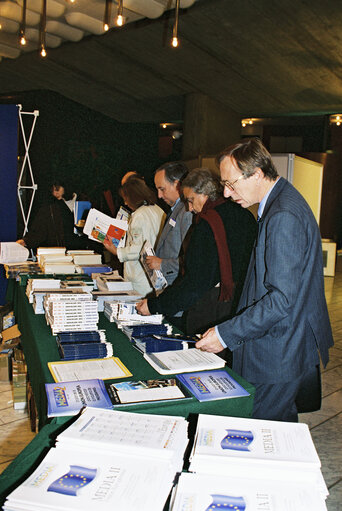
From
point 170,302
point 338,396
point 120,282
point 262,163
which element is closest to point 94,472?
point 262,163

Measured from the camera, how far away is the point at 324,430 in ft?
9.89

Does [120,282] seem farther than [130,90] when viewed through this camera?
No

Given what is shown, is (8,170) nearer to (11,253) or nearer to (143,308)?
(11,253)

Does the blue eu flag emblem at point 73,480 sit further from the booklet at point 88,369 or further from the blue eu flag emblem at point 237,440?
the booklet at point 88,369

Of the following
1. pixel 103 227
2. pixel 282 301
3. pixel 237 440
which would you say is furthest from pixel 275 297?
pixel 103 227

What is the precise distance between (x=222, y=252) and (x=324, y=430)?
168cm

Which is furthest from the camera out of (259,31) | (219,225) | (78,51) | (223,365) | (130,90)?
(130,90)

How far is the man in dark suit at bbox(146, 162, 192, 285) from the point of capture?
109 inches

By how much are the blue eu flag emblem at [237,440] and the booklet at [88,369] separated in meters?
0.63

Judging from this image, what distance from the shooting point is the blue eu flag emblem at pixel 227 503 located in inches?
31.0

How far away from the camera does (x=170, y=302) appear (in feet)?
7.03

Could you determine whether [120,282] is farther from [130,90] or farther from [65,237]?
[130,90]

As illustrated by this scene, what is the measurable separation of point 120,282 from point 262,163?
4.80 ft

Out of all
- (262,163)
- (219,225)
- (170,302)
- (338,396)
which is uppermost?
(262,163)
